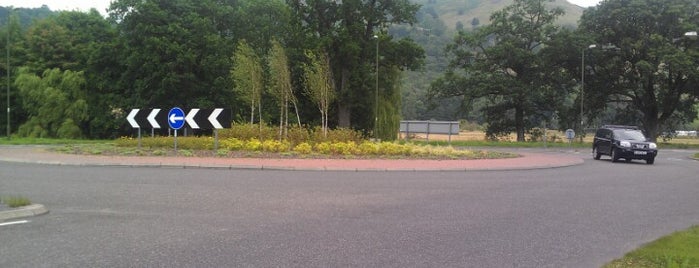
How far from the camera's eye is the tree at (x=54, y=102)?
47656 mm

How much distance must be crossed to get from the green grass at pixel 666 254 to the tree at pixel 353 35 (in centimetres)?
3629

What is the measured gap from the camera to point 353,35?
145 ft

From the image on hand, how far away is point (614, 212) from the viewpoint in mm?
9773

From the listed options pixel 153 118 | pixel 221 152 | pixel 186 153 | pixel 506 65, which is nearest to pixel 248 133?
pixel 221 152

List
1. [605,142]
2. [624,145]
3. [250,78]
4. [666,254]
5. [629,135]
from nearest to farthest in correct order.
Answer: [666,254] < [624,145] < [629,135] < [605,142] < [250,78]

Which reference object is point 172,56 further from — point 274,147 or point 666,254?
point 666,254

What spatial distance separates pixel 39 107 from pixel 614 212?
165 ft

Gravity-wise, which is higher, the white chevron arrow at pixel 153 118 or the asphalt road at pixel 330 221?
the white chevron arrow at pixel 153 118

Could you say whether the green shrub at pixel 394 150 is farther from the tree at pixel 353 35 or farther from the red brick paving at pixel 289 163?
the tree at pixel 353 35

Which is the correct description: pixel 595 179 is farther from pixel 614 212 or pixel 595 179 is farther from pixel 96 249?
pixel 96 249

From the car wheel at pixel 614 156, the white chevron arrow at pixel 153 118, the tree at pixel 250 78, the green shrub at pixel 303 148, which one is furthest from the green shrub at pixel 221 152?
the car wheel at pixel 614 156

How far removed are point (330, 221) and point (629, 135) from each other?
72.0 ft

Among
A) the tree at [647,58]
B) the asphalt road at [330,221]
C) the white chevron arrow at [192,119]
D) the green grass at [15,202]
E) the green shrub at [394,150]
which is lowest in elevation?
the asphalt road at [330,221]

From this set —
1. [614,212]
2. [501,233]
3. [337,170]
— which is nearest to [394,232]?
[501,233]
